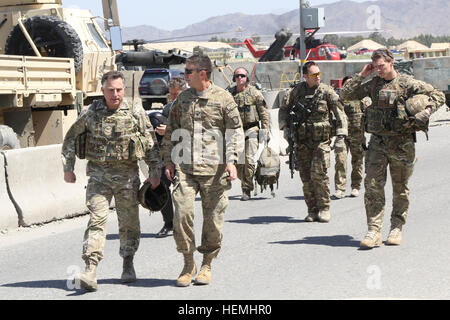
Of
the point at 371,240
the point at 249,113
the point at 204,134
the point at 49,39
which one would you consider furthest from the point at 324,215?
the point at 49,39

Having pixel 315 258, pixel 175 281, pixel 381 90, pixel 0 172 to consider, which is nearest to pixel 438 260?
pixel 315 258

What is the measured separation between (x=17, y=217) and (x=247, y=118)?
3648mm

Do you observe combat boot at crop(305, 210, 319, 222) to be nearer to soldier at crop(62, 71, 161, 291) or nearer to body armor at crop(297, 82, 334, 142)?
body armor at crop(297, 82, 334, 142)

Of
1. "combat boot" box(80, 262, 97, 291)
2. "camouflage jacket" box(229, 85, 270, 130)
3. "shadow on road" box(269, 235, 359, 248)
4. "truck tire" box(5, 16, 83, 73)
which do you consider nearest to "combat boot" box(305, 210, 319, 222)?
"shadow on road" box(269, 235, 359, 248)

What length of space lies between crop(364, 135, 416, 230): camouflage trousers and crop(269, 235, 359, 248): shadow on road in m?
0.42

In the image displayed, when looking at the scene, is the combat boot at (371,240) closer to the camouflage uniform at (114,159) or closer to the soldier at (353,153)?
the camouflage uniform at (114,159)

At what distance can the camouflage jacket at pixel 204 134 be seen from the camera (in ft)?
24.9

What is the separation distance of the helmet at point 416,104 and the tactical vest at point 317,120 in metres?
2.14

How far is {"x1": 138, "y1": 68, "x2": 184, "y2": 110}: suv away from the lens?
103ft

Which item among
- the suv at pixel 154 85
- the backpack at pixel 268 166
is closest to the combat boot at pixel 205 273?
the backpack at pixel 268 166

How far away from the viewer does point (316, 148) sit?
11094 millimetres

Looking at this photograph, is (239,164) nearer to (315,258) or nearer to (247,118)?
(315,258)

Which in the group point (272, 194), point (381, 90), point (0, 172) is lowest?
point (272, 194)
